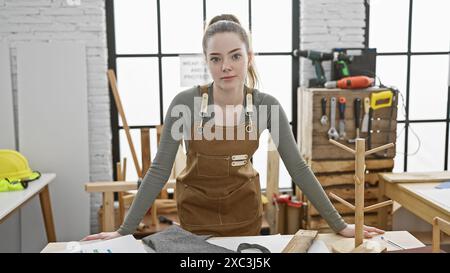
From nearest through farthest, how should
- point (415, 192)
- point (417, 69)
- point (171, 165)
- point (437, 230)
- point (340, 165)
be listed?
point (437, 230) < point (171, 165) < point (415, 192) < point (340, 165) < point (417, 69)

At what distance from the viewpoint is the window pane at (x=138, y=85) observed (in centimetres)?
278

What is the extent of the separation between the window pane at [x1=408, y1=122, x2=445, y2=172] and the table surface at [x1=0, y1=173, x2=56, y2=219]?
214 centimetres

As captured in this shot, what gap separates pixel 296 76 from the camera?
284 cm

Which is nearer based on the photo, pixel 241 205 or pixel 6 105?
pixel 241 205

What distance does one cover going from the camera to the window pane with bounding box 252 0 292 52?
9.12 feet

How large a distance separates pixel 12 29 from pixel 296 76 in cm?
164

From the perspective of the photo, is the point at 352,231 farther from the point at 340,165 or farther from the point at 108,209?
the point at 340,165

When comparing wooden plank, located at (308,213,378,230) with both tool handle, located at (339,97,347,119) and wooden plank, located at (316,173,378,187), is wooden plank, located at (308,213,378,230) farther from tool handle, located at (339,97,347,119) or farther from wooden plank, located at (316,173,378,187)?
tool handle, located at (339,97,347,119)

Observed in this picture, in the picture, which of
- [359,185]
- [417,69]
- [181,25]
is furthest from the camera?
[417,69]

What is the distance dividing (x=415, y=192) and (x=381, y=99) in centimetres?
74

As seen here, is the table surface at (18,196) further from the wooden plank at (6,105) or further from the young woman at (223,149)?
the young woman at (223,149)

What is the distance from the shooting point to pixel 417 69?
2.88 m

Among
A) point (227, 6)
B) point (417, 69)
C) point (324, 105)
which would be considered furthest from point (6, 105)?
point (417, 69)
